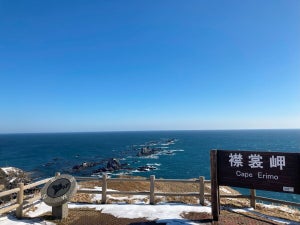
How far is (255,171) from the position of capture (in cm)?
845

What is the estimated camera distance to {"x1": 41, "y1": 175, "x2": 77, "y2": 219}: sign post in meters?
8.61

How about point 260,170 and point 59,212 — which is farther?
point 59,212

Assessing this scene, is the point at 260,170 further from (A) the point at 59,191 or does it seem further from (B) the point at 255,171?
(A) the point at 59,191

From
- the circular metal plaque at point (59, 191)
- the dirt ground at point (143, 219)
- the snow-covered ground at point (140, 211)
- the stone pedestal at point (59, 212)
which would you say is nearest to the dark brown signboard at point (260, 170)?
the dirt ground at point (143, 219)

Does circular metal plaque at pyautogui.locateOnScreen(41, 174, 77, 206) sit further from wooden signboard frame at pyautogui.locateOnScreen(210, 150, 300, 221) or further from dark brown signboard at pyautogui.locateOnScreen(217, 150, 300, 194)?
dark brown signboard at pyautogui.locateOnScreen(217, 150, 300, 194)

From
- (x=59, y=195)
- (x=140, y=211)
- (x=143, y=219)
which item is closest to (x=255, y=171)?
(x=143, y=219)

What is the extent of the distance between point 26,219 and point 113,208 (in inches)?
124

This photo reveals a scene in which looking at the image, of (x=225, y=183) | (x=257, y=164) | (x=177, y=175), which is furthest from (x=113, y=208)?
(x=177, y=175)

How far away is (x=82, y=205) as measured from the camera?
1023cm

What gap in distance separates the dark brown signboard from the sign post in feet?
18.1

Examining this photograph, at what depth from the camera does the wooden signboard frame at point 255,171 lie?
795 centimetres

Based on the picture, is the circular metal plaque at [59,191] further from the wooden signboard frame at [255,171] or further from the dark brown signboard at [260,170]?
the dark brown signboard at [260,170]

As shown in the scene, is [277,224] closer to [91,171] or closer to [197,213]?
[197,213]

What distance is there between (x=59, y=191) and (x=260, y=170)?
726 centimetres
